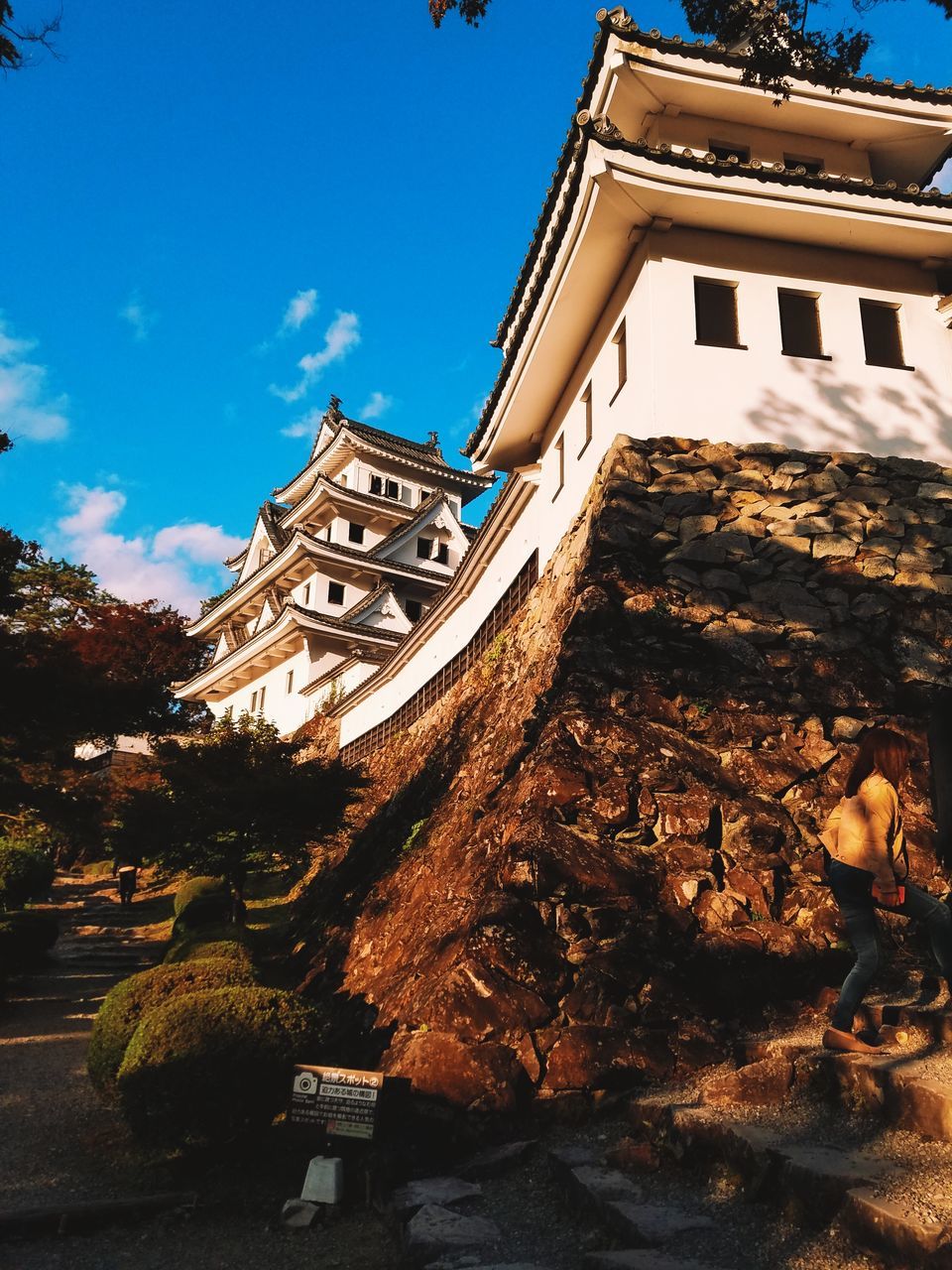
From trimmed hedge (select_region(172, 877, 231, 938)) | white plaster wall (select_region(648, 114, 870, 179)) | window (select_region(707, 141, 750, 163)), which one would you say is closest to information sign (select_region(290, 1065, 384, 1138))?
trimmed hedge (select_region(172, 877, 231, 938))

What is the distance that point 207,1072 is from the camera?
530 cm

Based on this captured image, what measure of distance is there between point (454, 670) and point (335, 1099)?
11023 millimetres

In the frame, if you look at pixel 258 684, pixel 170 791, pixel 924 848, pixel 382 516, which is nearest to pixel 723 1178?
pixel 924 848

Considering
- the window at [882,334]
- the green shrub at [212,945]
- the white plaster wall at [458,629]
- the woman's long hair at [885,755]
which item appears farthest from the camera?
the white plaster wall at [458,629]

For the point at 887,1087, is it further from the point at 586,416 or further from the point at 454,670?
the point at 454,670

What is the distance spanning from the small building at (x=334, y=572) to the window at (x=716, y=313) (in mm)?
16354

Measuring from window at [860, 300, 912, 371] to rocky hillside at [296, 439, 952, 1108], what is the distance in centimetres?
158

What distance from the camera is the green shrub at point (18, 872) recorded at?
1509 centimetres

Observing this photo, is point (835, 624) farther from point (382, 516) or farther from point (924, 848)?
point (382, 516)

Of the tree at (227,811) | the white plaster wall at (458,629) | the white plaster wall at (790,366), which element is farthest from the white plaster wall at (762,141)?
the tree at (227,811)

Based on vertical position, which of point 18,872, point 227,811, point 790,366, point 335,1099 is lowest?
point 335,1099

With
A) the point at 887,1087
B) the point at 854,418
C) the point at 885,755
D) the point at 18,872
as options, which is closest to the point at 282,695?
the point at 18,872

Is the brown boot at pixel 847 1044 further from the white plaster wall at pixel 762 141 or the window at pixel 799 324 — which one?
the white plaster wall at pixel 762 141

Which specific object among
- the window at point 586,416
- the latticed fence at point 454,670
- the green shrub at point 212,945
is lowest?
the green shrub at point 212,945
